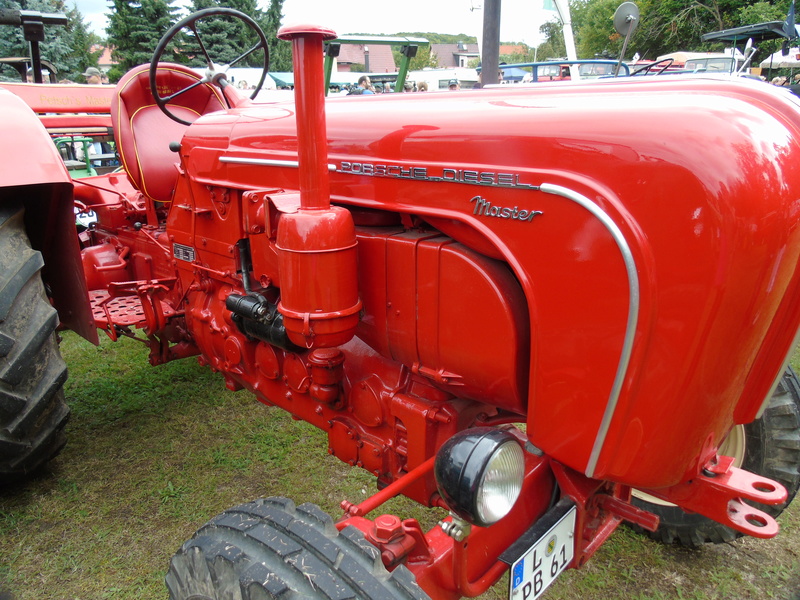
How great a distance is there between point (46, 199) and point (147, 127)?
0.86m

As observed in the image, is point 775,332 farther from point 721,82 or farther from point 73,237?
point 73,237

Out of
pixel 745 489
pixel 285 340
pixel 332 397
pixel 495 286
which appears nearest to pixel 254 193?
pixel 285 340

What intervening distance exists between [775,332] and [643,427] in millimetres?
423

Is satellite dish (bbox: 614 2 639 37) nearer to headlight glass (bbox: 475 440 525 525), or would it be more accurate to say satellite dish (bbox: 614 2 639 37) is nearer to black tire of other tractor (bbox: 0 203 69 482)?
headlight glass (bbox: 475 440 525 525)

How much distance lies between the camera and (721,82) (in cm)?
140

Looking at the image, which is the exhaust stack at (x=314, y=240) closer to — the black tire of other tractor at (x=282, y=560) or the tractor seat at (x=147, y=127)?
the black tire of other tractor at (x=282, y=560)

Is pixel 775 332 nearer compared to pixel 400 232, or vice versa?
pixel 775 332

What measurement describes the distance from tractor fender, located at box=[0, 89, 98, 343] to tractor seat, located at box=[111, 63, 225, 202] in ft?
2.03

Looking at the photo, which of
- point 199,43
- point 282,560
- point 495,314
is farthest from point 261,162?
point 282,560

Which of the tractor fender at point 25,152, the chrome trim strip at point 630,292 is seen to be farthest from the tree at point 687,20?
the chrome trim strip at point 630,292

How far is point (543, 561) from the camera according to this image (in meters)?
1.56

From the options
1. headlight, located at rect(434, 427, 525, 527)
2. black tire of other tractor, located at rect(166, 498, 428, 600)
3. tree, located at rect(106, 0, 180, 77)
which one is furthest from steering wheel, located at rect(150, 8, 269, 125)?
tree, located at rect(106, 0, 180, 77)

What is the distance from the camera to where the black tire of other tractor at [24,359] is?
2.19 metres

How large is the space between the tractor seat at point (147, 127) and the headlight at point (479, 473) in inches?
97.3
